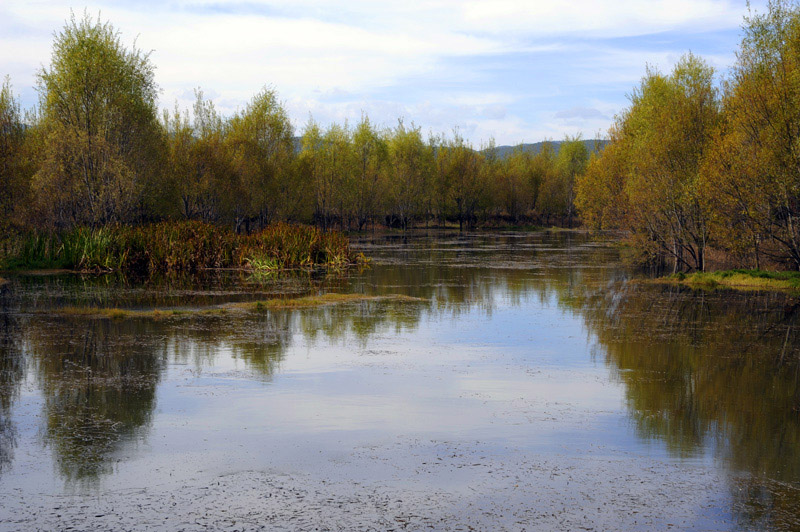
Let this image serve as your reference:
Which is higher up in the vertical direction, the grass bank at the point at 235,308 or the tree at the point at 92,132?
the tree at the point at 92,132

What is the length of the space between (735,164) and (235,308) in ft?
61.9

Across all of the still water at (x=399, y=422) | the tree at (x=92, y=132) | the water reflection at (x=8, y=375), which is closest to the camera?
the still water at (x=399, y=422)

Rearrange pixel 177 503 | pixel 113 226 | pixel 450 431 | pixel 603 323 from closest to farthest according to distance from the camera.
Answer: pixel 177 503
pixel 450 431
pixel 603 323
pixel 113 226

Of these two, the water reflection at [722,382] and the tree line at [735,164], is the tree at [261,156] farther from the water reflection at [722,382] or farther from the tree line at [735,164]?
the water reflection at [722,382]

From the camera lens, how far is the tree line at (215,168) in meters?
37.6

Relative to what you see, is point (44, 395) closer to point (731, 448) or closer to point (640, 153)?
point (731, 448)

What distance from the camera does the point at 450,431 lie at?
29.0 feet

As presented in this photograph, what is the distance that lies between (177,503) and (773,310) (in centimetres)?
1913

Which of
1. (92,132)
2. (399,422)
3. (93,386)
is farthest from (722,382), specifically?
(92,132)

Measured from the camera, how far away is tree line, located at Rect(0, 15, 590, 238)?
37.6 metres

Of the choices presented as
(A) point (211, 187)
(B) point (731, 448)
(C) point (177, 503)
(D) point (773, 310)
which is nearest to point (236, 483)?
(C) point (177, 503)

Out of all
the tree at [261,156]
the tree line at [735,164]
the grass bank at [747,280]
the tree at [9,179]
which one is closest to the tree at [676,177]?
the tree line at [735,164]

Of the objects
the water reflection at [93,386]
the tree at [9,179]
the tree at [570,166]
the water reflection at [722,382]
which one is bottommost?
the water reflection at [722,382]

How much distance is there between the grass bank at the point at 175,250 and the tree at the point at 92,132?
91.7 inches
